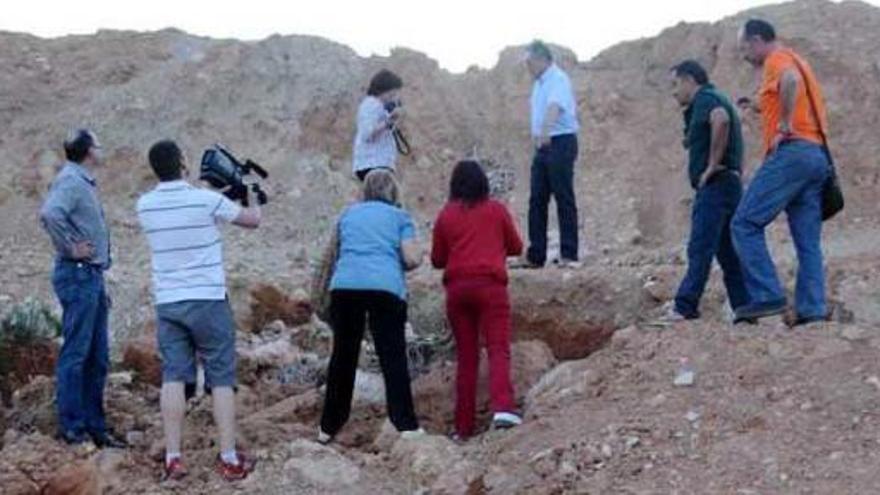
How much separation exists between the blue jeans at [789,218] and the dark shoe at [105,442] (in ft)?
11.1

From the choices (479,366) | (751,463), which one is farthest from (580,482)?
(479,366)

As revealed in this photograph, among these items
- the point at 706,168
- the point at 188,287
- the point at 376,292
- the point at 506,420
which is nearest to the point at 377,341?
the point at 376,292

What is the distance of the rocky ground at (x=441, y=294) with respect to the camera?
286 inches

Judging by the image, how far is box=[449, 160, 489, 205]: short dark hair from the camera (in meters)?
7.95

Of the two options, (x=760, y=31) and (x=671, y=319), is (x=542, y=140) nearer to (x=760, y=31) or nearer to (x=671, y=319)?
(x=671, y=319)

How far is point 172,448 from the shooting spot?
7395mm

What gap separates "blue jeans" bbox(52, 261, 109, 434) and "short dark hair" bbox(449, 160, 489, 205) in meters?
1.88

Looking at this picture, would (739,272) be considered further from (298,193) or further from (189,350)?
(298,193)

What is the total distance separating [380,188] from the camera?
7910 mm

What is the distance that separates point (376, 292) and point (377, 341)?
11.1 inches

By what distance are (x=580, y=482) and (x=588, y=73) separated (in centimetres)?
1515

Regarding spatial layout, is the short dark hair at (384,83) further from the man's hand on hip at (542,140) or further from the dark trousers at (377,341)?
the dark trousers at (377,341)

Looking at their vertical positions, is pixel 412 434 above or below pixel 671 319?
below

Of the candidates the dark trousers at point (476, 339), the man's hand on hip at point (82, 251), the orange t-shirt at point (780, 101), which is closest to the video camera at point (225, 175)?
the man's hand on hip at point (82, 251)
